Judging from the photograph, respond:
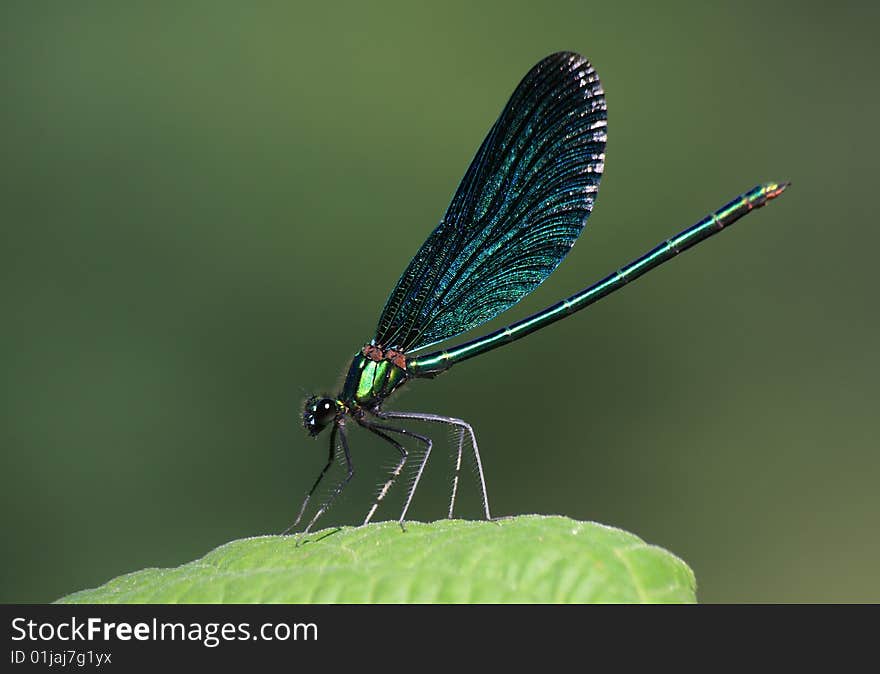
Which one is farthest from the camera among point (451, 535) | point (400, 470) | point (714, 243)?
point (714, 243)

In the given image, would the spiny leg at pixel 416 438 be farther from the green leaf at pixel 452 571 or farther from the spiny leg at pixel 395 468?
the green leaf at pixel 452 571

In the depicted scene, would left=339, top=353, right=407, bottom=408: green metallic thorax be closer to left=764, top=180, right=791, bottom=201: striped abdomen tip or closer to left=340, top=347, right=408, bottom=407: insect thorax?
left=340, top=347, right=408, bottom=407: insect thorax

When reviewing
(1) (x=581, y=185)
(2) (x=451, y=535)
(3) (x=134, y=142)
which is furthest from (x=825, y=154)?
(2) (x=451, y=535)

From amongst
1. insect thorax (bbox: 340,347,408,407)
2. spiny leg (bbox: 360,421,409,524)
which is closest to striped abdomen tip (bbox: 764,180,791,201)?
insect thorax (bbox: 340,347,408,407)

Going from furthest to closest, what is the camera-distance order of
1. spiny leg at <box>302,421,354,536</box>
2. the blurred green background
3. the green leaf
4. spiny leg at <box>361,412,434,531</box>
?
the blurred green background < spiny leg at <box>302,421,354,536</box> < spiny leg at <box>361,412,434,531</box> < the green leaf

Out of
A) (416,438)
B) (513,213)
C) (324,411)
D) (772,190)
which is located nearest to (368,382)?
(324,411)

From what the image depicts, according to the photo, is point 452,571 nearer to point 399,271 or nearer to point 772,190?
point 772,190
